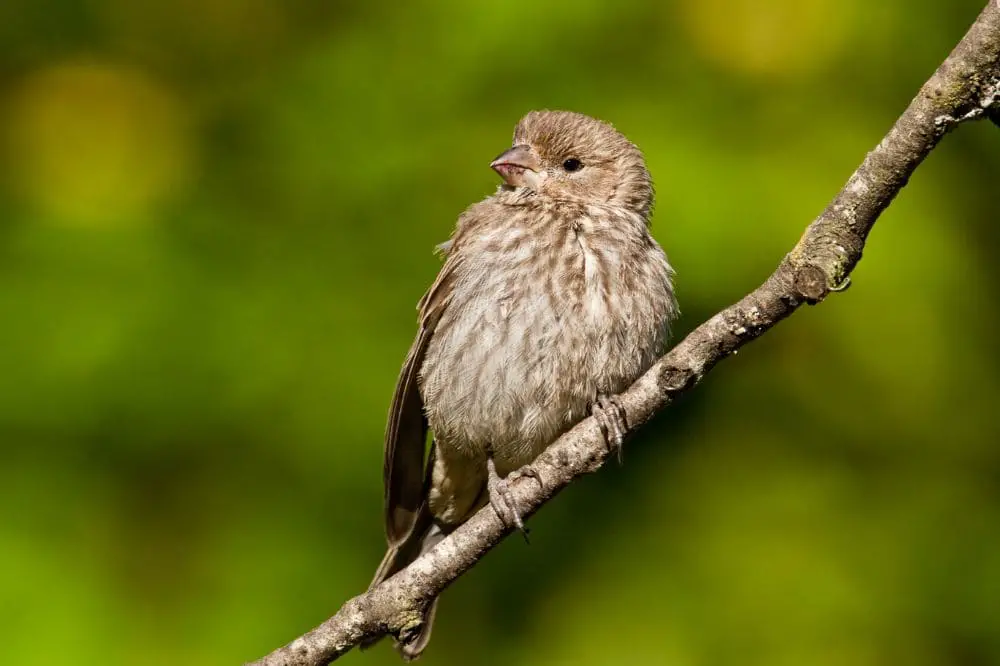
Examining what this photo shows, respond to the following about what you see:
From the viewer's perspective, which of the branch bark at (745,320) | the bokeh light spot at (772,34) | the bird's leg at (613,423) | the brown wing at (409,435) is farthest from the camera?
the bokeh light spot at (772,34)

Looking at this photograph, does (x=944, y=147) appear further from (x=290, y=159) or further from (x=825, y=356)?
(x=290, y=159)

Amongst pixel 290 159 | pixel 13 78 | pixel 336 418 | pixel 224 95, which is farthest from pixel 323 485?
pixel 13 78

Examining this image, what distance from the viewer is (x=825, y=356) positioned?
455cm

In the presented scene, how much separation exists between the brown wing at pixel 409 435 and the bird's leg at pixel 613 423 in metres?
0.81

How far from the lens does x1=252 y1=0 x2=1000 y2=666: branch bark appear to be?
102 inches

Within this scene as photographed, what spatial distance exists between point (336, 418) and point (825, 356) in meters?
1.70

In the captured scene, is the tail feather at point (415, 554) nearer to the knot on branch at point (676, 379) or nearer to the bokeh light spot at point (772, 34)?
the knot on branch at point (676, 379)

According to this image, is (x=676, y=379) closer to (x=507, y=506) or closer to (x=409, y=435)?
(x=507, y=506)

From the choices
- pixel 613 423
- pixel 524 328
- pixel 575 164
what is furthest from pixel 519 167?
pixel 613 423

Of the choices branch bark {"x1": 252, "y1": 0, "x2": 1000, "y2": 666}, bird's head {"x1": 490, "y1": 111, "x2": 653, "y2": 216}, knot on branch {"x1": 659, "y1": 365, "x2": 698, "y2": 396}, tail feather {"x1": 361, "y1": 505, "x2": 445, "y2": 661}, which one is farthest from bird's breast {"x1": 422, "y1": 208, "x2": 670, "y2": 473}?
knot on branch {"x1": 659, "y1": 365, "x2": 698, "y2": 396}

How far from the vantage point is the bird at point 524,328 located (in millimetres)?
3684

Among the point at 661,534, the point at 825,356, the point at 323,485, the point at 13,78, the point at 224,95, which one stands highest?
the point at 13,78

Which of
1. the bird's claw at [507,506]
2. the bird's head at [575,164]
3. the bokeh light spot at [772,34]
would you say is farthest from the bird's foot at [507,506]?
the bokeh light spot at [772,34]

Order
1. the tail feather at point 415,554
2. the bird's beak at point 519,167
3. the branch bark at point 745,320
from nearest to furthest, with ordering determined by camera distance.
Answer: the branch bark at point 745,320 < the tail feather at point 415,554 < the bird's beak at point 519,167
